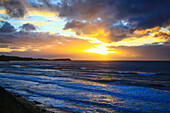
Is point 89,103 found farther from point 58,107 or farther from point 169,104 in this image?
point 169,104

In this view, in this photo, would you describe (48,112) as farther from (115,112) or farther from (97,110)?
(115,112)

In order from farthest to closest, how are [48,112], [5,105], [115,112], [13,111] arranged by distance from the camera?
[115,112], [48,112], [5,105], [13,111]

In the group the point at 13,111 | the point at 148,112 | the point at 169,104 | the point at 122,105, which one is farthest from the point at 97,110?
the point at 169,104

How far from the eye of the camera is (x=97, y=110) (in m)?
10.4

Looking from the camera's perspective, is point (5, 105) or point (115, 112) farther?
point (115, 112)

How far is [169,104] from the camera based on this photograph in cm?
1202

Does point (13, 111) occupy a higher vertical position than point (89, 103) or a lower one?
higher

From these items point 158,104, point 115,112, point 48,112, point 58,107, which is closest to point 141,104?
point 158,104

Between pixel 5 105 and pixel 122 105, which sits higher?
pixel 5 105

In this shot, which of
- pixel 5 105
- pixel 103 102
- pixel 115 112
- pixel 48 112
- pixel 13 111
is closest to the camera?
pixel 13 111

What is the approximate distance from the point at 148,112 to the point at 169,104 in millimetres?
3734

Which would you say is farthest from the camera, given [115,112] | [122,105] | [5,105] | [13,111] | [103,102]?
[103,102]

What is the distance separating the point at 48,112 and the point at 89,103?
178 inches

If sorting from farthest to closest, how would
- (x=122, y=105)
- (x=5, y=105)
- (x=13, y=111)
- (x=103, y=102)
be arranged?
(x=103, y=102), (x=122, y=105), (x=5, y=105), (x=13, y=111)
